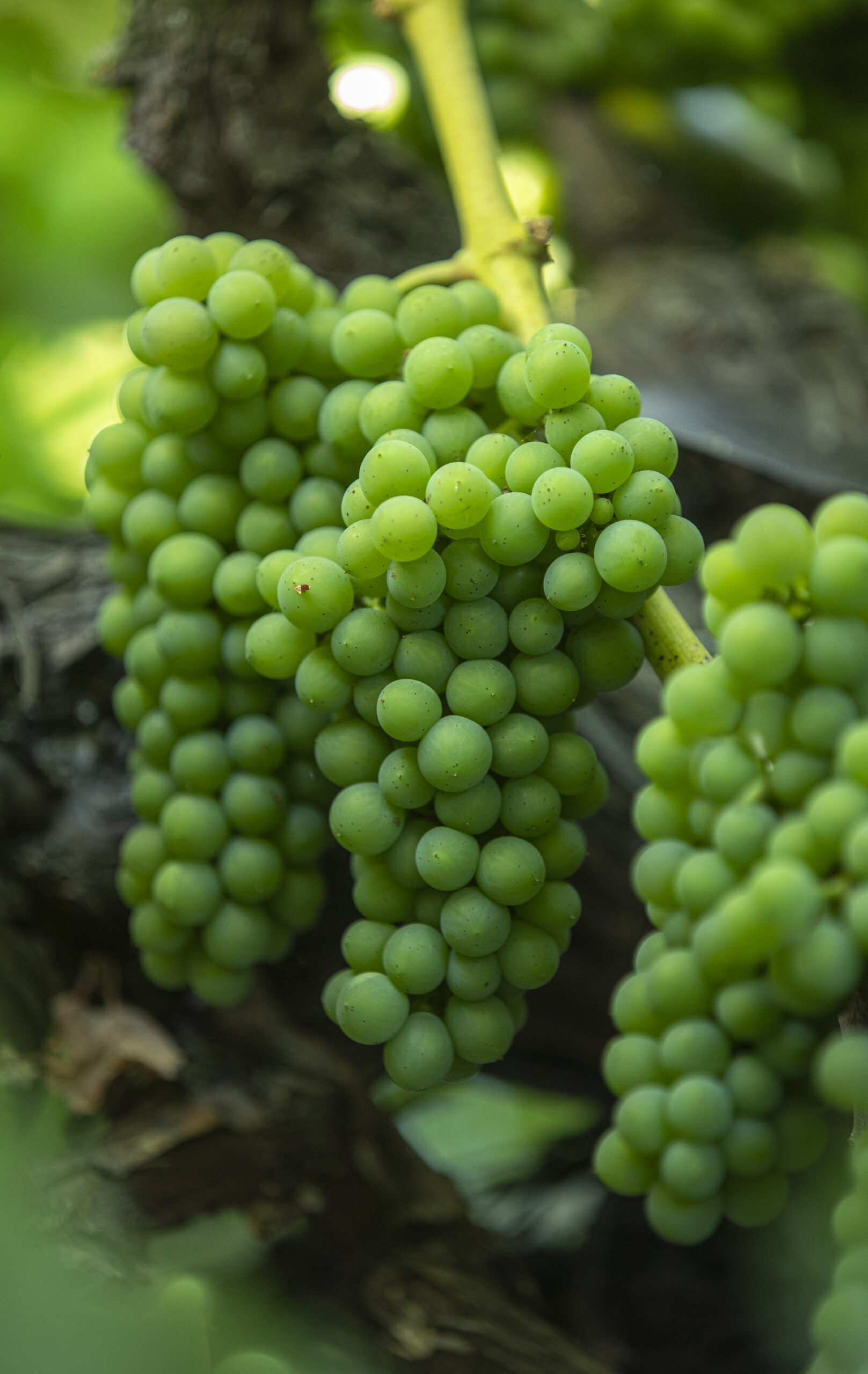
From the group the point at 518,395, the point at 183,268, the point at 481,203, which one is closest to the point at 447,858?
the point at 518,395

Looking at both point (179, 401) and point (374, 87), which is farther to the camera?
point (374, 87)

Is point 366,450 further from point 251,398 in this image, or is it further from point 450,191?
point 450,191

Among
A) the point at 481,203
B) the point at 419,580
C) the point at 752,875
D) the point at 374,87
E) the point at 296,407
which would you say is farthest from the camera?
the point at 374,87

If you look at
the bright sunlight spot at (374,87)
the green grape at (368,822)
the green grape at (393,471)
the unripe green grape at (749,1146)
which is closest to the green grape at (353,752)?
the green grape at (368,822)

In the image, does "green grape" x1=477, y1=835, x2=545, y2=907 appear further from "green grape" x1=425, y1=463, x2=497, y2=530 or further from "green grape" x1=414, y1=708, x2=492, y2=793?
"green grape" x1=425, y1=463, x2=497, y2=530

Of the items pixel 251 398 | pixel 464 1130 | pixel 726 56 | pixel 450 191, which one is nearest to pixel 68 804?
pixel 251 398

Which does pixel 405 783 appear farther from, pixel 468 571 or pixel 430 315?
pixel 430 315
